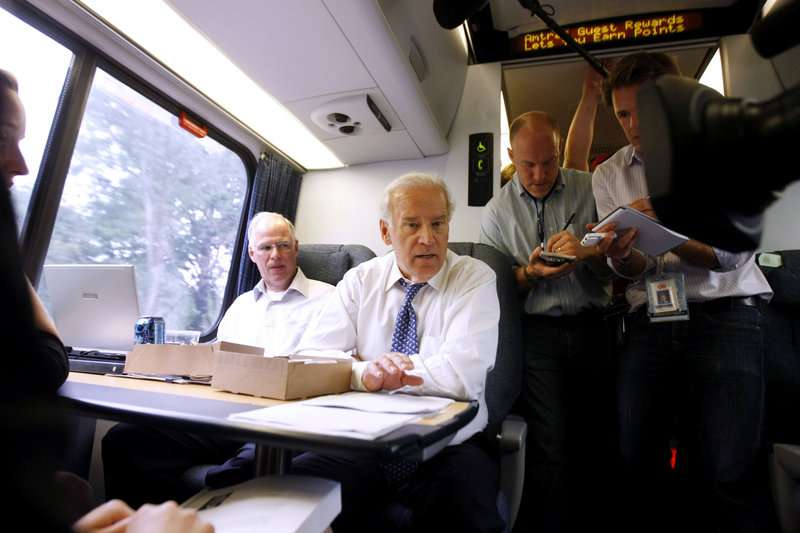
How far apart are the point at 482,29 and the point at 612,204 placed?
6.25 feet

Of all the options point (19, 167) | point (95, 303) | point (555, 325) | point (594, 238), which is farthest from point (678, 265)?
point (95, 303)

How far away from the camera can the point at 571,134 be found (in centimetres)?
311

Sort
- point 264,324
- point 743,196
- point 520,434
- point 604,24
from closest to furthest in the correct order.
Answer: point 743,196, point 520,434, point 264,324, point 604,24

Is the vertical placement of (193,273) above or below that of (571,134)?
below

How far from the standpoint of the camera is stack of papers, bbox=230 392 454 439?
0.67 m

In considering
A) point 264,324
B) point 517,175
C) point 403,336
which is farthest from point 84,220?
point 517,175

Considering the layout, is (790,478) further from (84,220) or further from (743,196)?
(84,220)

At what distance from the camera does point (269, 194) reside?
134 inches

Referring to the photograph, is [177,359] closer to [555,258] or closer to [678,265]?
[555,258]

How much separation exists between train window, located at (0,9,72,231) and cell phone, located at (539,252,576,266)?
8.04ft

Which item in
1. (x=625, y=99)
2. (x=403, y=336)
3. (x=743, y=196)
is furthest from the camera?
(x=625, y=99)

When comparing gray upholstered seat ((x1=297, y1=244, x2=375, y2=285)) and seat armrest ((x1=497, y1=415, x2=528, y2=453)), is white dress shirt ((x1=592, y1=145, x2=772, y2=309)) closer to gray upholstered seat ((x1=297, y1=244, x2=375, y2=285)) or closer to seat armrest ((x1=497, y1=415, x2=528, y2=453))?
seat armrest ((x1=497, y1=415, x2=528, y2=453))

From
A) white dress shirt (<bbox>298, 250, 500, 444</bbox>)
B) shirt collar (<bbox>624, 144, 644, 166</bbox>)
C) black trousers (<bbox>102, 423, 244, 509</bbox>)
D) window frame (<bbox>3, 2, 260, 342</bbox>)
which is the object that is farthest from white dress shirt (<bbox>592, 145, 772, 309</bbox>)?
window frame (<bbox>3, 2, 260, 342</bbox>)

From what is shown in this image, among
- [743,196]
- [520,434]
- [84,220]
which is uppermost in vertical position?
[84,220]
